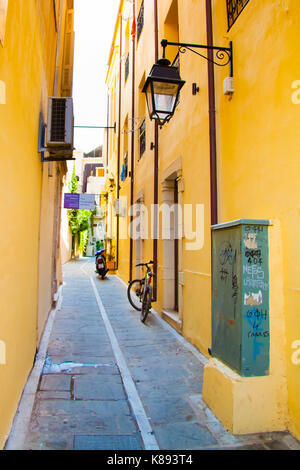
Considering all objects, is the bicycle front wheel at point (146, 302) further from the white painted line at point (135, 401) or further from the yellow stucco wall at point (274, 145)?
the yellow stucco wall at point (274, 145)

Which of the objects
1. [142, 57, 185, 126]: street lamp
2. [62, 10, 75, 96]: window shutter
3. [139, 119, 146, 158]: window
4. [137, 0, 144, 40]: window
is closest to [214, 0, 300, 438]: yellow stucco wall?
[142, 57, 185, 126]: street lamp

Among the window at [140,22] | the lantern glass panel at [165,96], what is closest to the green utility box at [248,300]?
the lantern glass panel at [165,96]

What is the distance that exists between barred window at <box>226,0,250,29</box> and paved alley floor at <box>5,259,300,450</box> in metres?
4.43

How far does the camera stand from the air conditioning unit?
14.5ft

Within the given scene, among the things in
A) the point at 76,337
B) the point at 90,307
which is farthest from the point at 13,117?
the point at 90,307

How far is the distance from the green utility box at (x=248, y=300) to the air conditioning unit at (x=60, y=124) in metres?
2.54

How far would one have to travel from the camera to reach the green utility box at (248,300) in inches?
115

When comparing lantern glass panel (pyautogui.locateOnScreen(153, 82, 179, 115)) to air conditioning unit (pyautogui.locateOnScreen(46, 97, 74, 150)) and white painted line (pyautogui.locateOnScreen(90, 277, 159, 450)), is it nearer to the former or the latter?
air conditioning unit (pyautogui.locateOnScreen(46, 97, 74, 150))

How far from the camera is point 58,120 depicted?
4516 mm

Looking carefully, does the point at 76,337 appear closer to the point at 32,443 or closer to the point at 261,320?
the point at 32,443

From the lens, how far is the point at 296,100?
287 cm

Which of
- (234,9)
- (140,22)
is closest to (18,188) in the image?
(234,9)

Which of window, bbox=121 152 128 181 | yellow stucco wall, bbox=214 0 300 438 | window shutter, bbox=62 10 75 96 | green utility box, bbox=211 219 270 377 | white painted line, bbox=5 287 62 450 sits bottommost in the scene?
white painted line, bbox=5 287 62 450

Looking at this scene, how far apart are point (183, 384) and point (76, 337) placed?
2.47 m
